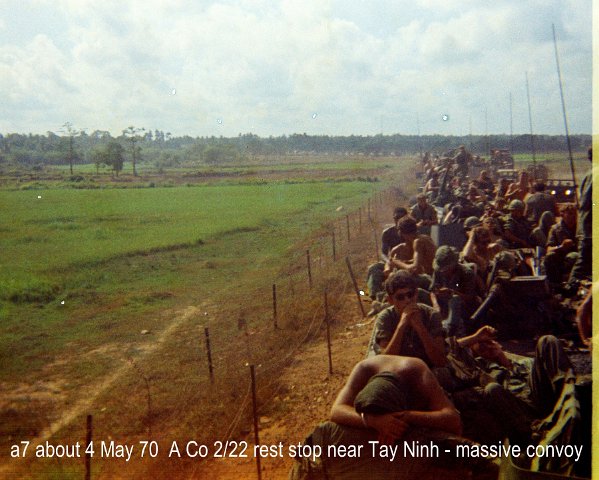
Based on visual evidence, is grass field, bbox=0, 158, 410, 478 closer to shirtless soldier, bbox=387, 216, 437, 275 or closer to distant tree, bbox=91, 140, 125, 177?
shirtless soldier, bbox=387, 216, 437, 275

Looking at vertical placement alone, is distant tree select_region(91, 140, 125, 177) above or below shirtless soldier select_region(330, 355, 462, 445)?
above

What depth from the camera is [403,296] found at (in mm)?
4047

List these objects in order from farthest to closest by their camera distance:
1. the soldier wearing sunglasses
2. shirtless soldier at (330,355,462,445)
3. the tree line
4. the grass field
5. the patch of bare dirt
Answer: the tree line < the grass field < the patch of bare dirt < the soldier wearing sunglasses < shirtless soldier at (330,355,462,445)

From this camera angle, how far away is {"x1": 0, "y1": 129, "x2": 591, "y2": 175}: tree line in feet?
115

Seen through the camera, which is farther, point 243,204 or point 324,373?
point 243,204

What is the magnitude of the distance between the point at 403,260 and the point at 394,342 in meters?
3.16

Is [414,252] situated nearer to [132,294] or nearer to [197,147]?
[132,294]

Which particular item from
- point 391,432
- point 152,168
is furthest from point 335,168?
point 391,432

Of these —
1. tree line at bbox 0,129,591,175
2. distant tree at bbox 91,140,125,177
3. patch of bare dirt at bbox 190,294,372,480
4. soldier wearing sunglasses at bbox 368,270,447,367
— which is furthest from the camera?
distant tree at bbox 91,140,125,177

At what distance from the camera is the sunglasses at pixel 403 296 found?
4.04 metres

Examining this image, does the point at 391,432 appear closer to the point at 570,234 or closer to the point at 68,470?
the point at 68,470

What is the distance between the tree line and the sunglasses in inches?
758

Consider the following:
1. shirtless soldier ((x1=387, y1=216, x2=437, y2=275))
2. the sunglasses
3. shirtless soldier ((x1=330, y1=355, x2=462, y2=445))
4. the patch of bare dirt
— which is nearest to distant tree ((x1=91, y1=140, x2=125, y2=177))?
the patch of bare dirt

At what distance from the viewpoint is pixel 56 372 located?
8805 millimetres
